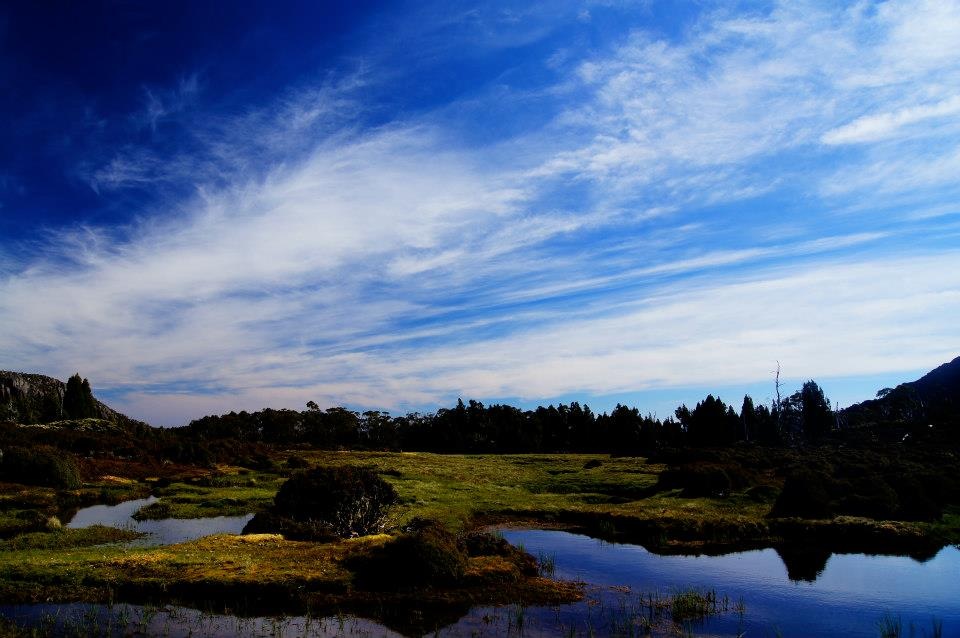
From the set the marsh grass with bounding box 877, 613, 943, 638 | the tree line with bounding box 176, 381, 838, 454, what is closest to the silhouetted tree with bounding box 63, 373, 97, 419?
the tree line with bounding box 176, 381, 838, 454

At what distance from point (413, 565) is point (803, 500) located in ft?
110

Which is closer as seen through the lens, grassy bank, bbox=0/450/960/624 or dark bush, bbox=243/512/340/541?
grassy bank, bbox=0/450/960/624

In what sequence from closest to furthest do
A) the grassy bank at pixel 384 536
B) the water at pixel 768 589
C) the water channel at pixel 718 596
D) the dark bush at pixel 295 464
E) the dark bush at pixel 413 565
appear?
the water channel at pixel 718 596 → the water at pixel 768 589 → the grassy bank at pixel 384 536 → the dark bush at pixel 413 565 → the dark bush at pixel 295 464

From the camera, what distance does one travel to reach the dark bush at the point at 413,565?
28.3 meters

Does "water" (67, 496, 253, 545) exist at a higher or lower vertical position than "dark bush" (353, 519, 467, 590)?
lower

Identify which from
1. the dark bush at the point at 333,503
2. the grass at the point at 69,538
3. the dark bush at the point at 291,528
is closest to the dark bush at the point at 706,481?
the dark bush at the point at 333,503

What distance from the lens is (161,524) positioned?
147ft

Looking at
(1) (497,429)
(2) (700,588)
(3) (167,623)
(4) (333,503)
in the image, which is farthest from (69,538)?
(1) (497,429)

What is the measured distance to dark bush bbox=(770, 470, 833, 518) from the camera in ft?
149

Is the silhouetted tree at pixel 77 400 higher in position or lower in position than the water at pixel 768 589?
higher

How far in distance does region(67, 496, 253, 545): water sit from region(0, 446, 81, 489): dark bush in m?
9.13

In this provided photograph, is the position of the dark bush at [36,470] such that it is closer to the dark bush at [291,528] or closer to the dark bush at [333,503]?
the dark bush at [333,503]

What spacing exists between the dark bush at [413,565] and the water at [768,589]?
13.0 feet

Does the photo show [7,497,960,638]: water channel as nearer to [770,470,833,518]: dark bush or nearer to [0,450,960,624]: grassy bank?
[0,450,960,624]: grassy bank
